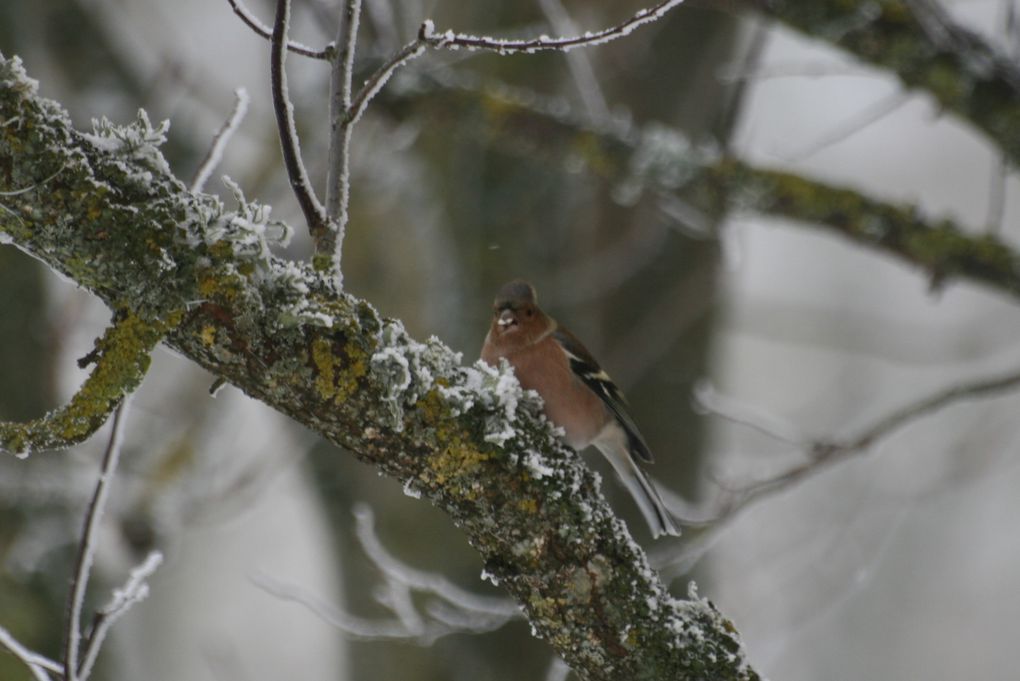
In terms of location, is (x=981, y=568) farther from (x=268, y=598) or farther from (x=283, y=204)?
A: (x=283, y=204)

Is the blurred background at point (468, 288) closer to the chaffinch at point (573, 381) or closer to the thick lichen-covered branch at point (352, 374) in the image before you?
the chaffinch at point (573, 381)

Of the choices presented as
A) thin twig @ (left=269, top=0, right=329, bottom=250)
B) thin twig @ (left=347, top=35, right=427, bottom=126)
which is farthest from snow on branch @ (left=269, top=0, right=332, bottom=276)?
thin twig @ (left=347, top=35, right=427, bottom=126)

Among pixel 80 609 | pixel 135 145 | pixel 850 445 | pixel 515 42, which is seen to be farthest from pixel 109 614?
pixel 850 445

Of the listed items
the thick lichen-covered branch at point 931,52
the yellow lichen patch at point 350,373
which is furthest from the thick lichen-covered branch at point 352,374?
the thick lichen-covered branch at point 931,52

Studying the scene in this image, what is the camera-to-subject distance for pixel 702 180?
4402 mm

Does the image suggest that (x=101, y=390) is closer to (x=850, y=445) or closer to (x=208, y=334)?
(x=208, y=334)

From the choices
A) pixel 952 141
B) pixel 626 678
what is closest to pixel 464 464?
pixel 626 678

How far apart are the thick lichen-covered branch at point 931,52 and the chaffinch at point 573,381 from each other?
155cm

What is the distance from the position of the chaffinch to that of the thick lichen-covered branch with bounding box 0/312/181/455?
6.54 ft

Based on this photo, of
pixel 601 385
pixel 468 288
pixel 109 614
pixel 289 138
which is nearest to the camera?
pixel 289 138

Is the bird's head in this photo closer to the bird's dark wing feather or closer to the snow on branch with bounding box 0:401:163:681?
the bird's dark wing feather

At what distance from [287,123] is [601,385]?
230 centimetres

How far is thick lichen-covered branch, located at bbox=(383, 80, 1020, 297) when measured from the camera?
4.00 meters

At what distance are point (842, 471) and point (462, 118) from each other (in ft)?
38.0
